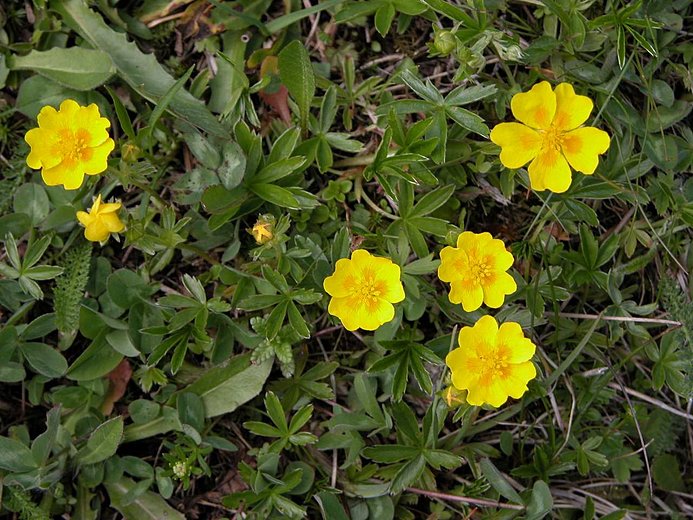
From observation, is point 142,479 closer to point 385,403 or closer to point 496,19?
point 385,403

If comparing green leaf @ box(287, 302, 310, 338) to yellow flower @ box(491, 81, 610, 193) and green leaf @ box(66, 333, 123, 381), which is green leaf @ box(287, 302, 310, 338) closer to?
green leaf @ box(66, 333, 123, 381)

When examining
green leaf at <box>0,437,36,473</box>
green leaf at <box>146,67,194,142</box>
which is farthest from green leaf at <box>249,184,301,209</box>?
green leaf at <box>0,437,36,473</box>

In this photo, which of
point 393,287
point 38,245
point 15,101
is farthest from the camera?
point 15,101

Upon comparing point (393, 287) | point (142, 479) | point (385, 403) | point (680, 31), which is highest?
point (680, 31)

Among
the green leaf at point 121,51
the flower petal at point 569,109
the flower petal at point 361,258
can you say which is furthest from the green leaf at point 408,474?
the green leaf at point 121,51

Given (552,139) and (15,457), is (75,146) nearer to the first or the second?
(15,457)

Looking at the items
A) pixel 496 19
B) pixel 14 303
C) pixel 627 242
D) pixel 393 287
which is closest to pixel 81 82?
pixel 14 303

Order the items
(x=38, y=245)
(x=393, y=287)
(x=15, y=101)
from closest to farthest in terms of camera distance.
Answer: (x=393, y=287), (x=38, y=245), (x=15, y=101)

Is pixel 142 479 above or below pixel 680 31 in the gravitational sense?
below

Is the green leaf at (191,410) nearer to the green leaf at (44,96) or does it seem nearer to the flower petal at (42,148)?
the flower petal at (42,148)
